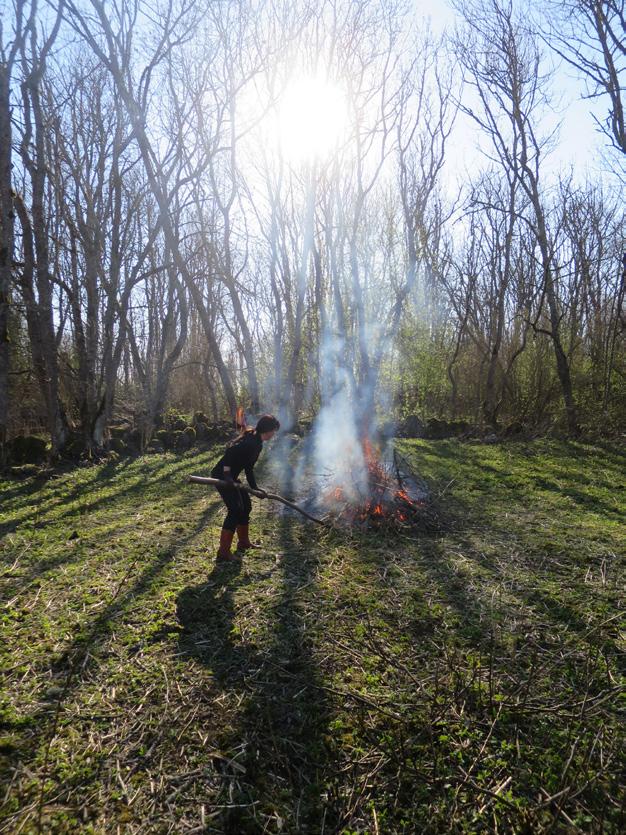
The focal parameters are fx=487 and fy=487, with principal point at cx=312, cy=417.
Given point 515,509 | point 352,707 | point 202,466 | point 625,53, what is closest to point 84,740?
point 352,707

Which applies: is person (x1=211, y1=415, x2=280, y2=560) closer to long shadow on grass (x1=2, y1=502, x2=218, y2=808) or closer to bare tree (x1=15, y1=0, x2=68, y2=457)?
long shadow on grass (x1=2, y1=502, x2=218, y2=808)

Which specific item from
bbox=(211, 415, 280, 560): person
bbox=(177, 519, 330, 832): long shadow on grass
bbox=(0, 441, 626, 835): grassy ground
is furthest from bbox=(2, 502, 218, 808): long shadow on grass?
bbox=(211, 415, 280, 560): person

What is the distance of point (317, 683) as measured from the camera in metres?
2.63

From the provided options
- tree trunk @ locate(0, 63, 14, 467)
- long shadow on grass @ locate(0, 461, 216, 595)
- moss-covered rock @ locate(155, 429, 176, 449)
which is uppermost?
tree trunk @ locate(0, 63, 14, 467)

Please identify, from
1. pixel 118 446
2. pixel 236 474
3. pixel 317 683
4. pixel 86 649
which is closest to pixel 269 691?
pixel 317 683

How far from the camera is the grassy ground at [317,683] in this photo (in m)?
1.92

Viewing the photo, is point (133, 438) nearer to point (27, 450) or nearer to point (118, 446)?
point (118, 446)

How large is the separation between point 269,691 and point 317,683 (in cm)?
26

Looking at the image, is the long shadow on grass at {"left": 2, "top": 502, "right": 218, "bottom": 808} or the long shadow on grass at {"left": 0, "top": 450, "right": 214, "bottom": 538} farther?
the long shadow on grass at {"left": 0, "top": 450, "right": 214, "bottom": 538}

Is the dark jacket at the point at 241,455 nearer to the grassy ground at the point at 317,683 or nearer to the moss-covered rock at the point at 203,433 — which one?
the grassy ground at the point at 317,683

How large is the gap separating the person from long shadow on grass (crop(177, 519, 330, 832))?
459 millimetres

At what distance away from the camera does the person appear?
443cm

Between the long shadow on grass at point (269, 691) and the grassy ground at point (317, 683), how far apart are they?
1 cm

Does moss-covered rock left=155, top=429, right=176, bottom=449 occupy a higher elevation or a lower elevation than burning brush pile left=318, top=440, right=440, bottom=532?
higher
